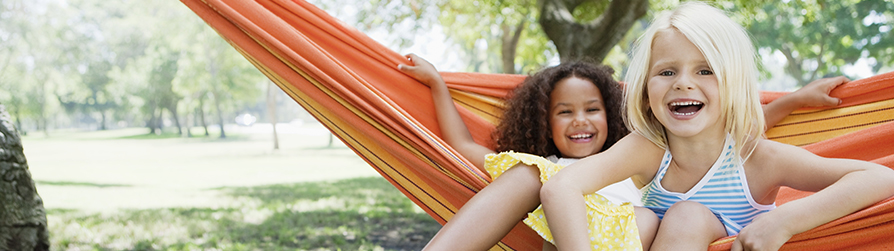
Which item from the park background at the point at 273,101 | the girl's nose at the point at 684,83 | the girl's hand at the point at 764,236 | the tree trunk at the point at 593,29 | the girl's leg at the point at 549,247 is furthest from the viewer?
the tree trunk at the point at 593,29

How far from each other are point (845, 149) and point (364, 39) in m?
1.55

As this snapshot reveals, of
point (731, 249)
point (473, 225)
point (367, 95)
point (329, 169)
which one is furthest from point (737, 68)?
point (329, 169)

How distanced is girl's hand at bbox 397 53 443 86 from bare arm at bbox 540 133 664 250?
84 centimetres

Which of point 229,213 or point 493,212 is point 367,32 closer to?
point 229,213

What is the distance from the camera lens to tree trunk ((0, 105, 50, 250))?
204cm

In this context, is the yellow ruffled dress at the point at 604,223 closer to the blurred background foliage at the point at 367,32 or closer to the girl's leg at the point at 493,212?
the girl's leg at the point at 493,212

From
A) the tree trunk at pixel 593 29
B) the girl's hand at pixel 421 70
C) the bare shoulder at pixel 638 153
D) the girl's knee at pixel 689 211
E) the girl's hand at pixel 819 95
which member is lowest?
the girl's knee at pixel 689 211

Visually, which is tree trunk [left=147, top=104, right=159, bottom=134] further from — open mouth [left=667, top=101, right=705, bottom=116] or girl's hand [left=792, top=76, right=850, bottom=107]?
open mouth [left=667, top=101, right=705, bottom=116]

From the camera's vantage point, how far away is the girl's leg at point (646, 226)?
131 cm

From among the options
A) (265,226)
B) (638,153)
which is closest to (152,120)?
(265,226)

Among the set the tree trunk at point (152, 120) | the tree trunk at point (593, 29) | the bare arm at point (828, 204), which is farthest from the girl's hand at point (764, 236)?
the tree trunk at point (152, 120)

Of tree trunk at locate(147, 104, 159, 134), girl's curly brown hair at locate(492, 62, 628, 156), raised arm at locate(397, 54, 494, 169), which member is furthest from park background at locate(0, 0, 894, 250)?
tree trunk at locate(147, 104, 159, 134)

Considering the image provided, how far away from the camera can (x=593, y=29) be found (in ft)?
13.6

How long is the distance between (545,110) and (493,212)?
2.48ft
